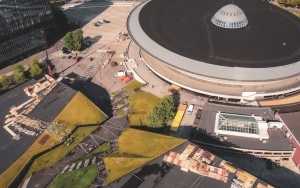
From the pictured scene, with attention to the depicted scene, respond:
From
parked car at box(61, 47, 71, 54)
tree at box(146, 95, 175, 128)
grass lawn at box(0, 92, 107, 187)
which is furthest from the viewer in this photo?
parked car at box(61, 47, 71, 54)

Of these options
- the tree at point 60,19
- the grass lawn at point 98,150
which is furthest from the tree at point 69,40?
the grass lawn at point 98,150

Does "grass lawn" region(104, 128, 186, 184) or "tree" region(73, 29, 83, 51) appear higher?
"tree" region(73, 29, 83, 51)

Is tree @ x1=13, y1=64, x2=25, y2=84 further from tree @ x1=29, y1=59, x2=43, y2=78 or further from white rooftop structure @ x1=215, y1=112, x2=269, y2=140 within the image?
white rooftop structure @ x1=215, y1=112, x2=269, y2=140

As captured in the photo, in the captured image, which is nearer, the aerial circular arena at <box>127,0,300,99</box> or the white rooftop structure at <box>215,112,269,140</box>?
the white rooftop structure at <box>215,112,269,140</box>

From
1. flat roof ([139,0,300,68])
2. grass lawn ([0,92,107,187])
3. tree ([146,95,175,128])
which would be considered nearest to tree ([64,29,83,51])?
flat roof ([139,0,300,68])

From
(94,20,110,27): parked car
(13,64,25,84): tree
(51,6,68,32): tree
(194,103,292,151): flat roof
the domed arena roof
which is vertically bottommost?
(194,103,292,151): flat roof

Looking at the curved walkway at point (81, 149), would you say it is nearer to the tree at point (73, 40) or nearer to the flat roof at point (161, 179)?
the flat roof at point (161, 179)
